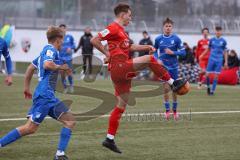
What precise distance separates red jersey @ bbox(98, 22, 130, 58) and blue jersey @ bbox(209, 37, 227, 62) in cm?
1242

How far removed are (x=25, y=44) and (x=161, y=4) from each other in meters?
8.13

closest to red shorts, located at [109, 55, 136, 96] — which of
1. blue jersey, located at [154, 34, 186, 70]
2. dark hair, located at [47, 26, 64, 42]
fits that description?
dark hair, located at [47, 26, 64, 42]

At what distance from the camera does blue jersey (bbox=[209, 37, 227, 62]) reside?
2227cm

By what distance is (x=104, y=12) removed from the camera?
34.2m

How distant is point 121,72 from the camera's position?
10070 millimetres

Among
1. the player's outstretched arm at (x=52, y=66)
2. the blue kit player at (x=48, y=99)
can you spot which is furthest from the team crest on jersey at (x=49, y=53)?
the player's outstretched arm at (x=52, y=66)

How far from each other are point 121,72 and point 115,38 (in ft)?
1.86

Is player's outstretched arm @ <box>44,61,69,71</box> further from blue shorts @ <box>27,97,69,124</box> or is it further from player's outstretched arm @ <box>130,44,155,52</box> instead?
player's outstretched arm @ <box>130,44,155,52</box>

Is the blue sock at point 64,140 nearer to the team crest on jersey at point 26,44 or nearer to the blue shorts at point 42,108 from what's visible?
the blue shorts at point 42,108

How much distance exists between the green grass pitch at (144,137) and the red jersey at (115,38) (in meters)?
1.59

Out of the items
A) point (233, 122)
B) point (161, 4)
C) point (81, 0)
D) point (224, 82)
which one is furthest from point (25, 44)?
point (233, 122)

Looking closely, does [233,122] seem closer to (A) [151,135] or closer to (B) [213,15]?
(A) [151,135]

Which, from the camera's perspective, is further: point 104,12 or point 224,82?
point 104,12

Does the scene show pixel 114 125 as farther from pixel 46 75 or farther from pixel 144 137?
pixel 46 75
